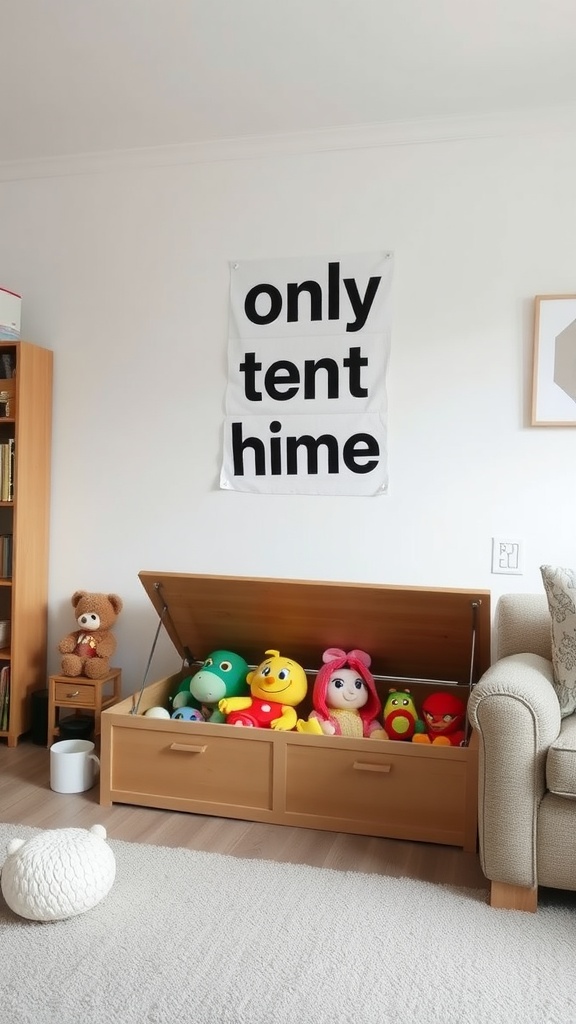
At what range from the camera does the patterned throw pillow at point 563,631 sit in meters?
2.31

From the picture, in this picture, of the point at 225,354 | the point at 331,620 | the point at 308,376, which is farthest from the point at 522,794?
the point at 225,354

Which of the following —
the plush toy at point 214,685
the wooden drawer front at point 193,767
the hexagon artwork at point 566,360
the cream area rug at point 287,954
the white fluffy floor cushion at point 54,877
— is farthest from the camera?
the hexagon artwork at point 566,360

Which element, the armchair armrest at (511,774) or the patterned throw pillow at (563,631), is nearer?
the armchair armrest at (511,774)

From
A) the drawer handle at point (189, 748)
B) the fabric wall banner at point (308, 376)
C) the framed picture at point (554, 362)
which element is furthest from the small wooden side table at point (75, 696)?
the framed picture at point (554, 362)

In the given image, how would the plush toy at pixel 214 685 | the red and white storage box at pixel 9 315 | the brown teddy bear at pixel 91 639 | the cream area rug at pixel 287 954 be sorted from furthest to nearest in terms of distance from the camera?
the red and white storage box at pixel 9 315 → the brown teddy bear at pixel 91 639 → the plush toy at pixel 214 685 → the cream area rug at pixel 287 954

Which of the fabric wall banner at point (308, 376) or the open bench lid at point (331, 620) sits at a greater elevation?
the fabric wall banner at point (308, 376)

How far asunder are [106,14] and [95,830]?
2.26 m

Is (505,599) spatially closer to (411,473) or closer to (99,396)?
(411,473)

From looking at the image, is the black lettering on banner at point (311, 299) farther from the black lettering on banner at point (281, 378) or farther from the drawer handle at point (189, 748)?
the drawer handle at point (189, 748)

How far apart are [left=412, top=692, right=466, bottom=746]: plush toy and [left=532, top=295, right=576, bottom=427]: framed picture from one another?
40.4 inches

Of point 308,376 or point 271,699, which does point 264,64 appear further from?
point 271,699

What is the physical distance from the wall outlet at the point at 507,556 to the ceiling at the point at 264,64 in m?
1.53

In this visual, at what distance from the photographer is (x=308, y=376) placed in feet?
10.6

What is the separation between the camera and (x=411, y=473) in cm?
316
